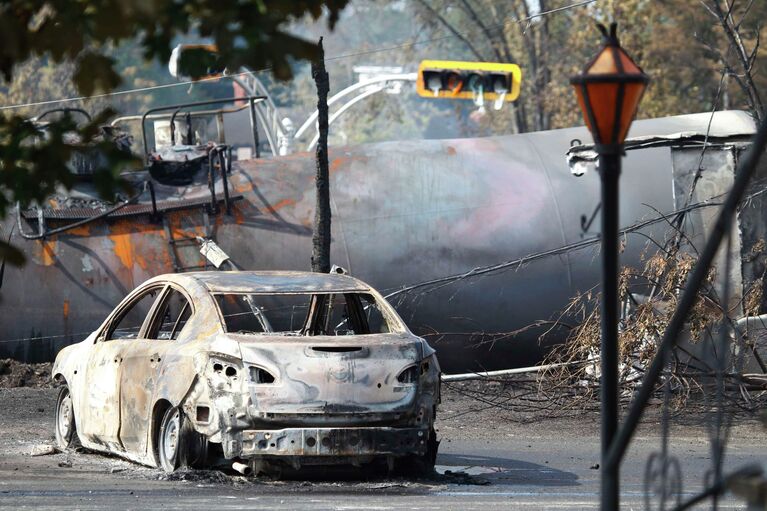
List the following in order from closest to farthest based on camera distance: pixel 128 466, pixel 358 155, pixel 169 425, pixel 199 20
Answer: pixel 199 20, pixel 169 425, pixel 128 466, pixel 358 155

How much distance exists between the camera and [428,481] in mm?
9773

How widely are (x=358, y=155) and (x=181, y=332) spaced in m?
7.88

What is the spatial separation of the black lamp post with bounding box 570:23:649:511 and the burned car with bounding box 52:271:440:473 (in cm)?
379

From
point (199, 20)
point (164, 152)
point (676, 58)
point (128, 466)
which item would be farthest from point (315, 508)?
point (676, 58)

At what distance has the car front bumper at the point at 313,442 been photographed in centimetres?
900

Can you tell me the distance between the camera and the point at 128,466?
10.5 metres

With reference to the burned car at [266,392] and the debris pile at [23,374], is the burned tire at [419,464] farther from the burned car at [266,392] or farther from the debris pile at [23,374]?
the debris pile at [23,374]

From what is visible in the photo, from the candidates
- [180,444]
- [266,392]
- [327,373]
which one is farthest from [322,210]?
[266,392]

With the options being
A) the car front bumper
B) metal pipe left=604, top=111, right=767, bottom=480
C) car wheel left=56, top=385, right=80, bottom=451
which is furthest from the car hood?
metal pipe left=604, top=111, right=767, bottom=480

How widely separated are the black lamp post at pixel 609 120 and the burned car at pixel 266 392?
12.4ft

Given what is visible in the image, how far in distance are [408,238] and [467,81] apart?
11.6m

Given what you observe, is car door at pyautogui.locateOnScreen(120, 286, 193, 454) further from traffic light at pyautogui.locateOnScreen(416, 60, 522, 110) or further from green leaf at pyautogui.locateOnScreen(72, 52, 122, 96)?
traffic light at pyautogui.locateOnScreen(416, 60, 522, 110)

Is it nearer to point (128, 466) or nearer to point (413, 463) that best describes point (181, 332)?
point (128, 466)

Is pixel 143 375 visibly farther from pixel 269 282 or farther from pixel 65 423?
pixel 65 423
